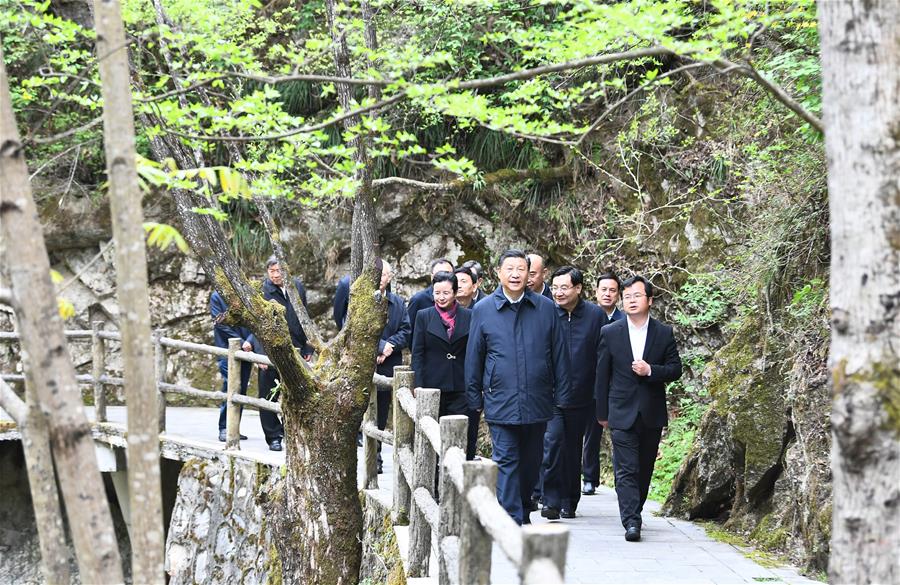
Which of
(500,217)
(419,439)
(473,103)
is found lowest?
(419,439)

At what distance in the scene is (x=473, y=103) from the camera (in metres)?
4.77

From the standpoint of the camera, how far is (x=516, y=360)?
6895mm

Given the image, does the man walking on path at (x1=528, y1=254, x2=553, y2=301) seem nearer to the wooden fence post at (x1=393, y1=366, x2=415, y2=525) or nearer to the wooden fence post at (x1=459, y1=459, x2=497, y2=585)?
the wooden fence post at (x1=393, y1=366, x2=415, y2=525)

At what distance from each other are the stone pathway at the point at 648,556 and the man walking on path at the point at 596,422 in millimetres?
346

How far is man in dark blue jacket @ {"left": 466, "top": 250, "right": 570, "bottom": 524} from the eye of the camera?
6805 millimetres

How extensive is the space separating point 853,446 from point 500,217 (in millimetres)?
11099

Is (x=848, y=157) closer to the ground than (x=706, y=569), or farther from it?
farther from it

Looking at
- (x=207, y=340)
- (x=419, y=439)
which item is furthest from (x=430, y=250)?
(x=419, y=439)

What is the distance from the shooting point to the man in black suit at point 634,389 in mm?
7191

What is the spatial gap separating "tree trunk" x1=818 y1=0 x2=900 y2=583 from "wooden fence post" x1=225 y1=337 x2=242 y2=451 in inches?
320

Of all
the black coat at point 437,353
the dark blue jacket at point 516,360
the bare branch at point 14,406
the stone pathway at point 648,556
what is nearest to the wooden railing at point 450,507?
the black coat at point 437,353

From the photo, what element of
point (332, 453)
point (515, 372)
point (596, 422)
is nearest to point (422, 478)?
point (515, 372)

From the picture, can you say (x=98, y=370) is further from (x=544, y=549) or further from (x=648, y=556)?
(x=544, y=549)

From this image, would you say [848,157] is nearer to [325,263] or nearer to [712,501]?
[712,501]
